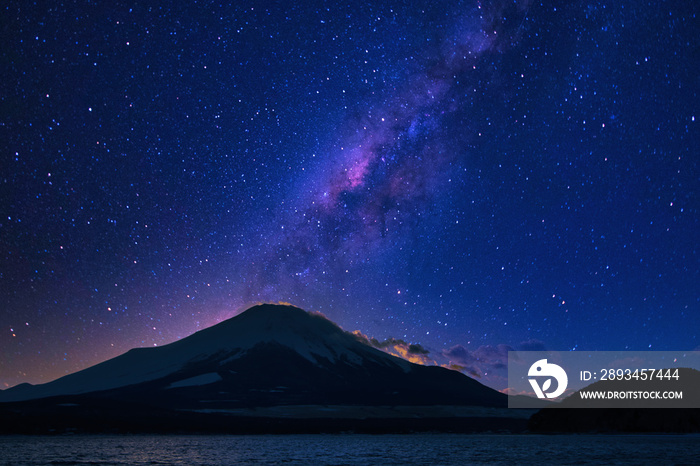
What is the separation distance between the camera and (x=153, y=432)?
632ft

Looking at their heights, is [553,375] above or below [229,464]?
above

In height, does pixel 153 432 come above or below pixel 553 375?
below

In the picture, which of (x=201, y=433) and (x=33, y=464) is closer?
(x=33, y=464)

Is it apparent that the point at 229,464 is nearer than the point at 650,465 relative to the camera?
No

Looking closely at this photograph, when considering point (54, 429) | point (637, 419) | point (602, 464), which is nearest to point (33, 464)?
point (602, 464)

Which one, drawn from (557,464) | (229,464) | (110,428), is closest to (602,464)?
(557,464)

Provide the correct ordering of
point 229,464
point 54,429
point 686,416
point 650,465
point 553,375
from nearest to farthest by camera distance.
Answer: point 650,465
point 229,464
point 553,375
point 686,416
point 54,429

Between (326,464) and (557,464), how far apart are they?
2440 cm

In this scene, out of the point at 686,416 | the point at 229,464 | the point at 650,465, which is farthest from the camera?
the point at 686,416

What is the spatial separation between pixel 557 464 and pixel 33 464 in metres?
54.6

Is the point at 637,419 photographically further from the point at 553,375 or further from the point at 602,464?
the point at 602,464

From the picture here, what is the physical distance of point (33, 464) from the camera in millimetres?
58438

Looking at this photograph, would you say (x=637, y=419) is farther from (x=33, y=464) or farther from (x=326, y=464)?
(x=33, y=464)

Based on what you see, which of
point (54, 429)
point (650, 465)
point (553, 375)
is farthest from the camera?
point (54, 429)
